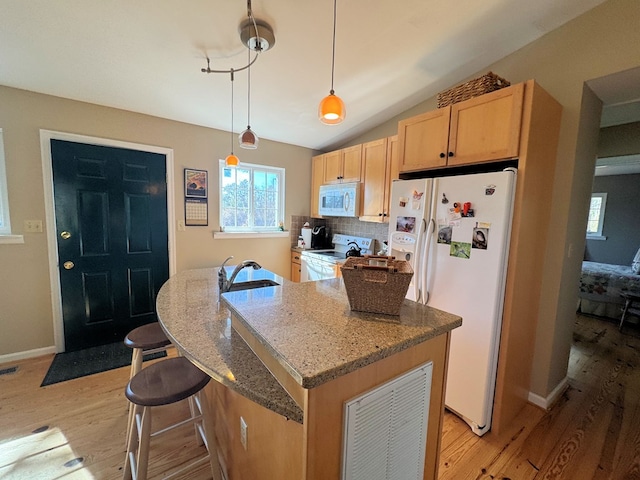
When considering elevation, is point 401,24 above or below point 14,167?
above

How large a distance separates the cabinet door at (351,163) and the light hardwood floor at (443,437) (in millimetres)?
2489

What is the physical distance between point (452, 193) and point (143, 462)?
7.22ft

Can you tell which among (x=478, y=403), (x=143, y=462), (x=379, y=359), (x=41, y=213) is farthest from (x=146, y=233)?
(x=478, y=403)

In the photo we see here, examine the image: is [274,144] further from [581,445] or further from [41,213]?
[581,445]

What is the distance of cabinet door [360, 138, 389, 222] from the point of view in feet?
9.44

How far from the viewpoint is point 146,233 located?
2.88 metres

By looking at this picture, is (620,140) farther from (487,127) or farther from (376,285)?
(376,285)

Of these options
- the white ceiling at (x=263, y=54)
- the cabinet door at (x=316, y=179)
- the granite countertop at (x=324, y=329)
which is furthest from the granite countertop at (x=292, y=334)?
the cabinet door at (x=316, y=179)

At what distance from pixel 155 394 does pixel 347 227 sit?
9.77 ft

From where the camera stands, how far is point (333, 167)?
3.54 metres

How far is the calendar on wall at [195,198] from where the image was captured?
305 centimetres

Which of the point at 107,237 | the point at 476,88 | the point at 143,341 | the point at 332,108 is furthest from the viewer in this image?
the point at 107,237

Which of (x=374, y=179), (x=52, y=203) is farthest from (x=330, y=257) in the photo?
(x=52, y=203)

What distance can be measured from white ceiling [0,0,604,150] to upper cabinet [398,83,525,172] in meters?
0.55
